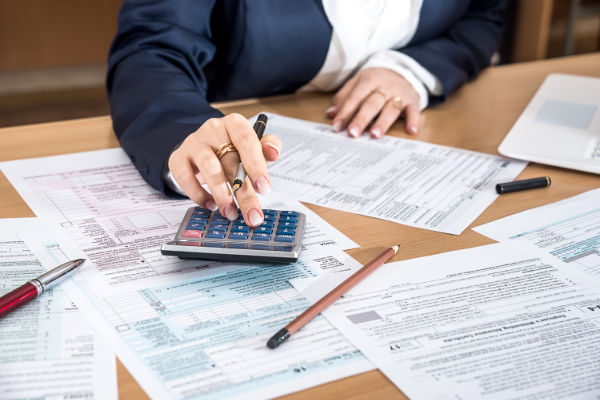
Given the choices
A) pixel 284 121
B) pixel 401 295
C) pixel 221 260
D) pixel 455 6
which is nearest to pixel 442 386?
pixel 401 295

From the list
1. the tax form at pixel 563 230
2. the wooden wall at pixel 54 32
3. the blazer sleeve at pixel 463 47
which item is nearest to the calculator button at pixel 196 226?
the tax form at pixel 563 230

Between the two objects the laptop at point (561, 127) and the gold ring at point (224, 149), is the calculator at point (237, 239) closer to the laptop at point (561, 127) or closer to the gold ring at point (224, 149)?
the gold ring at point (224, 149)

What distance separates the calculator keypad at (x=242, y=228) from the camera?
2.11ft

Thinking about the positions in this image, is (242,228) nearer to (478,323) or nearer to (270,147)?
(270,147)

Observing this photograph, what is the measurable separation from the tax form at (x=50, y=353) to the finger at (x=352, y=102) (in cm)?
53

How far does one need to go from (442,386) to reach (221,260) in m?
0.25

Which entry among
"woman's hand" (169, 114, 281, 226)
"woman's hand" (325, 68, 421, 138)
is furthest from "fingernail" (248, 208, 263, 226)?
"woman's hand" (325, 68, 421, 138)

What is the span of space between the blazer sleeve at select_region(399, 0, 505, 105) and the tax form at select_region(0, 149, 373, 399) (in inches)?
19.2

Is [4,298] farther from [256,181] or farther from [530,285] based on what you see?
[530,285]

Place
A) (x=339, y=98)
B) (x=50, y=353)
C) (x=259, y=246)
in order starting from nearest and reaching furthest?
(x=50, y=353) → (x=259, y=246) → (x=339, y=98)

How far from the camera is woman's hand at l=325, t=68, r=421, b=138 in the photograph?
984mm

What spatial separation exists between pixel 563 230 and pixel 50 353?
0.54m

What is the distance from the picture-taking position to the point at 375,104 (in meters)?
1.01

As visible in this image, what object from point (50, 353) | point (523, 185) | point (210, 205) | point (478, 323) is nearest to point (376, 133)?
point (523, 185)
